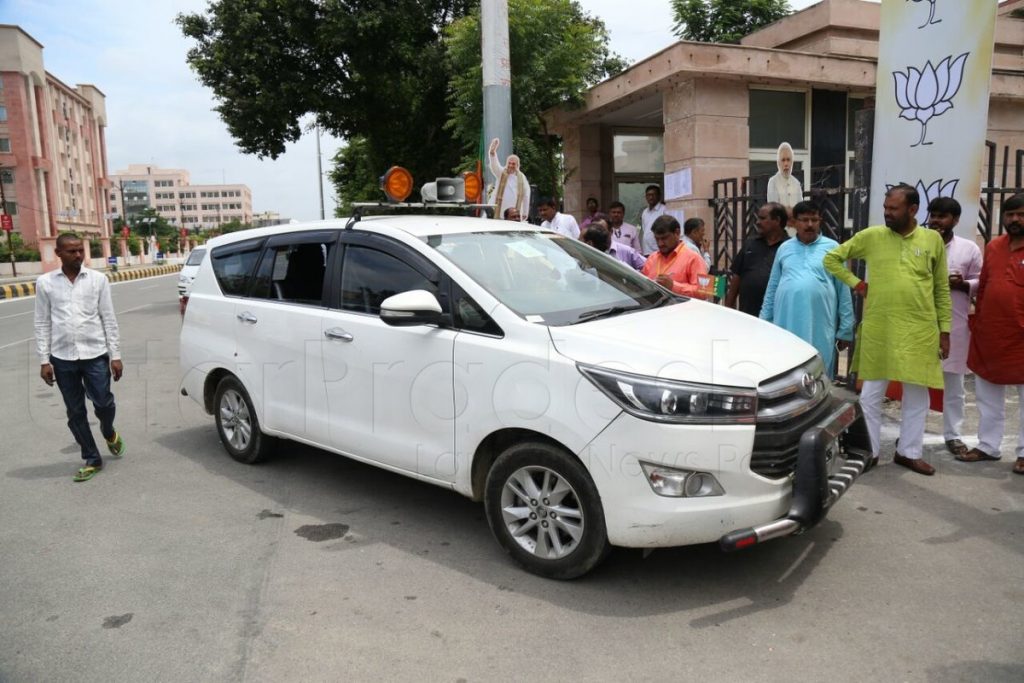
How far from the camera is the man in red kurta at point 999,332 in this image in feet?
15.6

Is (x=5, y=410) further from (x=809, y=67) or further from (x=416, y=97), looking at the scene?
(x=416, y=97)

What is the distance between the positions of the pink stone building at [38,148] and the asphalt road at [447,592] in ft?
171

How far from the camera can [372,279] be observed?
4426mm

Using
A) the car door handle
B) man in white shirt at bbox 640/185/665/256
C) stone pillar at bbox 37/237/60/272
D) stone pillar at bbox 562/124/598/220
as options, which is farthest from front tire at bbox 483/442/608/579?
stone pillar at bbox 37/237/60/272

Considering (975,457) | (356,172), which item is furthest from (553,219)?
(356,172)

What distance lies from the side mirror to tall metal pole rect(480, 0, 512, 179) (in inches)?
191

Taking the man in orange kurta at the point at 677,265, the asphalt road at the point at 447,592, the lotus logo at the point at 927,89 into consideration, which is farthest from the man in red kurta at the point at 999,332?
the man in orange kurta at the point at 677,265

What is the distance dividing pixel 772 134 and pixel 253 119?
13.0 m

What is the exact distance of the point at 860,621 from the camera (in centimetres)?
314

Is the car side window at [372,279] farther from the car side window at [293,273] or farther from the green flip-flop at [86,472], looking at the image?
the green flip-flop at [86,472]

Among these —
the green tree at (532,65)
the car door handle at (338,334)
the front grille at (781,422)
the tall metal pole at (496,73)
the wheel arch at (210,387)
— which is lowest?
the wheel arch at (210,387)

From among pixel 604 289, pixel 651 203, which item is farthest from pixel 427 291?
pixel 651 203

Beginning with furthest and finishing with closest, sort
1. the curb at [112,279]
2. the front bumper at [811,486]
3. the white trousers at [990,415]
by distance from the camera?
the curb at [112,279] < the white trousers at [990,415] < the front bumper at [811,486]

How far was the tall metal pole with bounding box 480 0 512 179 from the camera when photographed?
8117 mm
